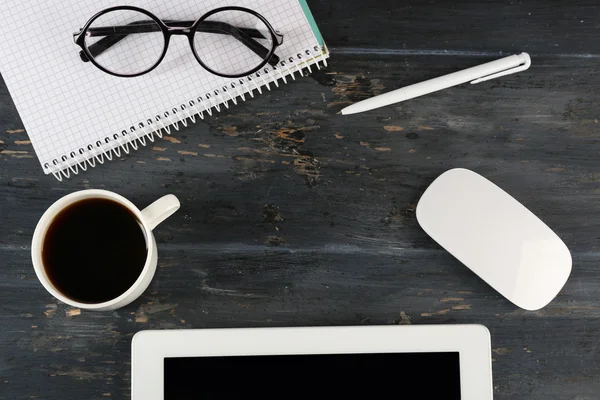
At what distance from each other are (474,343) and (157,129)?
0.44m

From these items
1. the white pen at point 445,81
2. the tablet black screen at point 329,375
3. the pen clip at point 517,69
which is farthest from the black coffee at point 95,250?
the pen clip at point 517,69

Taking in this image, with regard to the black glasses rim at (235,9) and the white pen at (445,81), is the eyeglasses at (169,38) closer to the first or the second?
the black glasses rim at (235,9)

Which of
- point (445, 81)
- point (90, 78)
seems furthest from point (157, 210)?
point (445, 81)

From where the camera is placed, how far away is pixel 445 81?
0.68 m

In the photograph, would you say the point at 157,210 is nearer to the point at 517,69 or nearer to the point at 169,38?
the point at 169,38

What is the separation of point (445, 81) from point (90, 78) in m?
0.43

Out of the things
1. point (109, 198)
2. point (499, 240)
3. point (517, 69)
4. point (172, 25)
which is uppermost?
point (172, 25)

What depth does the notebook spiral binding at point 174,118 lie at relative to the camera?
0.67 meters

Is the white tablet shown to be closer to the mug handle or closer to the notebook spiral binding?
the mug handle

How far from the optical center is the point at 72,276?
62 cm

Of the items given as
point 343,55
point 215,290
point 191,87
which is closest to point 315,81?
point 343,55

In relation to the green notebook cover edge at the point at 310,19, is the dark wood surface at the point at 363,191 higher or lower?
lower

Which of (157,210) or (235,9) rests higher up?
(235,9)

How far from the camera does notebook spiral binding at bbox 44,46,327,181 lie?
26.4 inches
